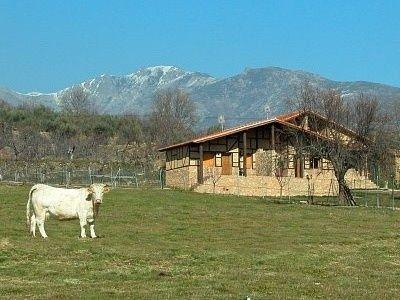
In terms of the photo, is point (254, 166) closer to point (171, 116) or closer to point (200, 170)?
point (200, 170)

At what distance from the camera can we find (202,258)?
19234 millimetres

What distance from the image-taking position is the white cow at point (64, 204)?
73.9 ft

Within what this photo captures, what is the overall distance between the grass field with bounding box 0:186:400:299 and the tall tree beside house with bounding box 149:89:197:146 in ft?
252

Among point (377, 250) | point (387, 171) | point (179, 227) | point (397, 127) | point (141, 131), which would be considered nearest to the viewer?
point (377, 250)

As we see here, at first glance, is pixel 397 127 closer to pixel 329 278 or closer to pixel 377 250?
pixel 377 250

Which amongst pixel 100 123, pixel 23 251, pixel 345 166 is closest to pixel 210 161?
pixel 345 166

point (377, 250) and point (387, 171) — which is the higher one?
point (387, 171)

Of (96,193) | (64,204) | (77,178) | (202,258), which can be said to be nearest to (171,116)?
(77,178)

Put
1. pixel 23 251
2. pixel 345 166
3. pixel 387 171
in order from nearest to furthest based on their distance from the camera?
1. pixel 23 251
2. pixel 345 166
3. pixel 387 171

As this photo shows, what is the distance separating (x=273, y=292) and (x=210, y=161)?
1955 inches

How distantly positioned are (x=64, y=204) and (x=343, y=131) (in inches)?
1110

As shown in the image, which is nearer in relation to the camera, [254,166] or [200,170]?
[200,170]

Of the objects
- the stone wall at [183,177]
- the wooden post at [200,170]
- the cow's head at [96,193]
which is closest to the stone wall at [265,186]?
the wooden post at [200,170]

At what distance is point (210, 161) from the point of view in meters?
64.4
